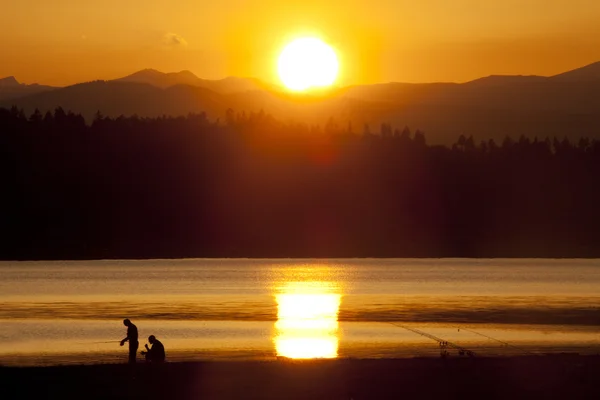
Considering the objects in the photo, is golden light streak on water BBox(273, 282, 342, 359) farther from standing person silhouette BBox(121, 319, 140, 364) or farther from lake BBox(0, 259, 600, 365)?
standing person silhouette BBox(121, 319, 140, 364)

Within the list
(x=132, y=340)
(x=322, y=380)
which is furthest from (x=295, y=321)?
(x=322, y=380)

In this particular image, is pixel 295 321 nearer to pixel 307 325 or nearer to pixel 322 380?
pixel 307 325

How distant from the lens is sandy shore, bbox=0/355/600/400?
94.3ft

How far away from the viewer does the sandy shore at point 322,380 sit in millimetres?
28750

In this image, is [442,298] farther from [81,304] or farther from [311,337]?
Result: [311,337]

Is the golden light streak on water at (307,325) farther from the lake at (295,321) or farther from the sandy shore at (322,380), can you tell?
the sandy shore at (322,380)

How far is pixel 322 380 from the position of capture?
30.8 m

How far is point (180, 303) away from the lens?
314 ft

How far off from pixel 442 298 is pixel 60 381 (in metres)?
76.0

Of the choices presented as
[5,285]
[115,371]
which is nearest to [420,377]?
[115,371]

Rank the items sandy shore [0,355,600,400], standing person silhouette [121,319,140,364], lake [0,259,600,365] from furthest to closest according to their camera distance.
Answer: lake [0,259,600,365], standing person silhouette [121,319,140,364], sandy shore [0,355,600,400]

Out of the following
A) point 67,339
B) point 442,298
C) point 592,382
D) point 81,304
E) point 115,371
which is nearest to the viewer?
point 592,382

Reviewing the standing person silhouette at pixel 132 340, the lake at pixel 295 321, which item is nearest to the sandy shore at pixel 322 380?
the standing person silhouette at pixel 132 340

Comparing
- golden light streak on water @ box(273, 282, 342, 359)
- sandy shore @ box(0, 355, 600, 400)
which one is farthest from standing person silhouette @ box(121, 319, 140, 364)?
golden light streak on water @ box(273, 282, 342, 359)
